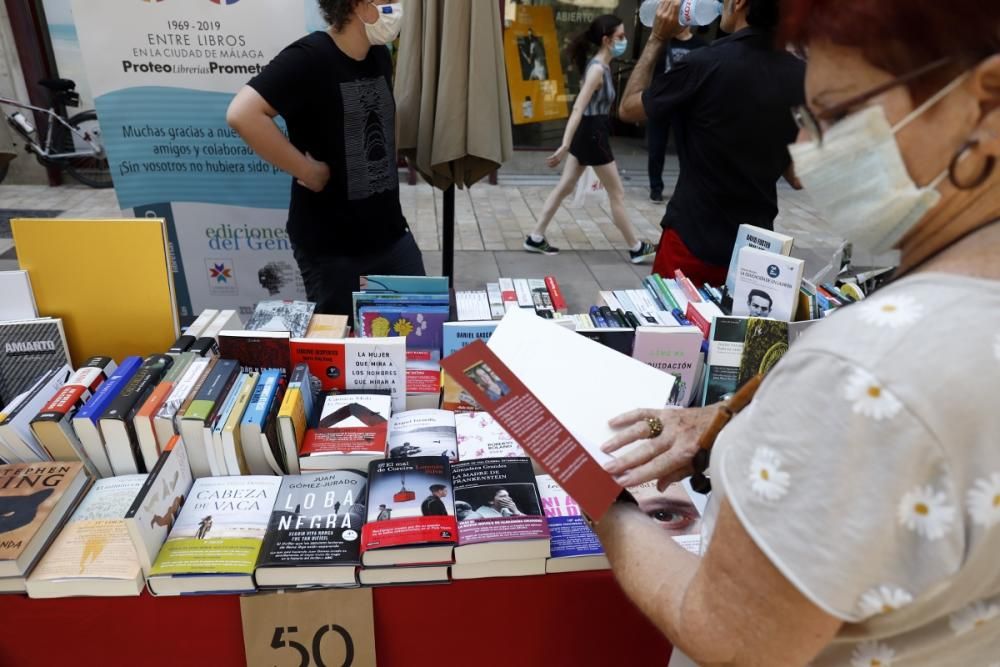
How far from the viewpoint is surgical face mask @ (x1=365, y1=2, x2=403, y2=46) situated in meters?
2.29

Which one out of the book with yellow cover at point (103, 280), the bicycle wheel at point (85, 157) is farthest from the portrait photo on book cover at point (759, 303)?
the bicycle wheel at point (85, 157)

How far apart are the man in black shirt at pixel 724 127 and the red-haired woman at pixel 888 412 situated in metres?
1.72

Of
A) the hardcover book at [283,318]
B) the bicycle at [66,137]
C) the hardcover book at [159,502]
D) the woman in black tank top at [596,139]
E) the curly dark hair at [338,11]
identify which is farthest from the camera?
the bicycle at [66,137]

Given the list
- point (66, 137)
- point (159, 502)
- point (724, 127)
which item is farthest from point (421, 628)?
point (66, 137)

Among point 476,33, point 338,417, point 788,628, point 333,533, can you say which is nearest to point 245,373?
point 338,417

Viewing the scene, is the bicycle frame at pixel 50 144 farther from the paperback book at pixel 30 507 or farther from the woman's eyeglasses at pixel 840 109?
the woman's eyeglasses at pixel 840 109

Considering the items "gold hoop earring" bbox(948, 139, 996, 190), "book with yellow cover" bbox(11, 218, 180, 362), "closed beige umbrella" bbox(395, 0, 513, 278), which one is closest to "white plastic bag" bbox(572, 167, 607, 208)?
"closed beige umbrella" bbox(395, 0, 513, 278)

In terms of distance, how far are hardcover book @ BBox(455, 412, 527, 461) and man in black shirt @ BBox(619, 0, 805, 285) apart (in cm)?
135

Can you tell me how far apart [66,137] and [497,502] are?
760 cm

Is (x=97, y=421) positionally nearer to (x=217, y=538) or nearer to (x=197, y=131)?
(x=217, y=538)

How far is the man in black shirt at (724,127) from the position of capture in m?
2.27

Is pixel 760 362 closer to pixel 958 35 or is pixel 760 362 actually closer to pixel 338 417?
pixel 338 417

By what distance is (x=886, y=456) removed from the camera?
1.68 feet

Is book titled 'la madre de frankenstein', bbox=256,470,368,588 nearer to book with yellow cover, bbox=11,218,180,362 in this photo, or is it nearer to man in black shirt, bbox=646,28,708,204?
book with yellow cover, bbox=11,218,180,362
